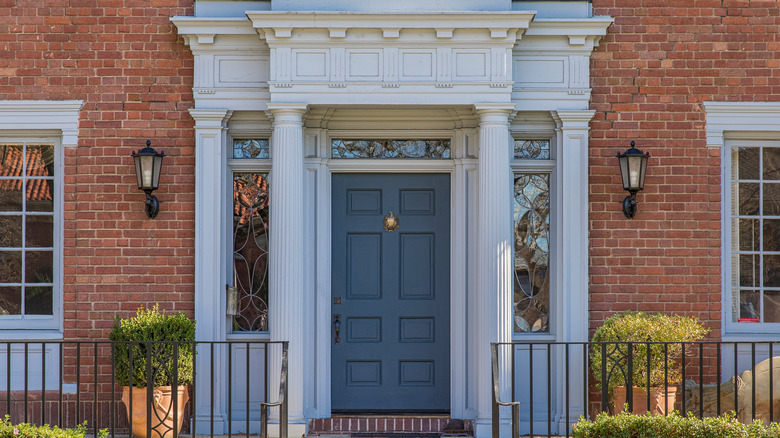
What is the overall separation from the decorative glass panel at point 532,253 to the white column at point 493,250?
20.5 inches

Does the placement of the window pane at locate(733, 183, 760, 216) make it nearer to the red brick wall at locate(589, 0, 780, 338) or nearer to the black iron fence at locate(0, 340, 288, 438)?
the red brick wall at locate(589, 0, 780, 338)

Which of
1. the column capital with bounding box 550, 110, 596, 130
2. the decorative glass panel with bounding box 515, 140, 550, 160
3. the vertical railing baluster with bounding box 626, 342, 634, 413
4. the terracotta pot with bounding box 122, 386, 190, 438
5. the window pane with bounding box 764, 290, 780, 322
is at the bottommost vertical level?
the terracotta pot with bounding box 122, 386, 190, 438

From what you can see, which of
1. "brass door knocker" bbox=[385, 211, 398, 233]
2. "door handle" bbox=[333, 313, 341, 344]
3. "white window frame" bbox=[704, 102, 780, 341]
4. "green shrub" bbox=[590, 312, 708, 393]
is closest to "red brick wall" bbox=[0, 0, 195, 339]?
"door handle" bbox=[333, 313, 341, 344]

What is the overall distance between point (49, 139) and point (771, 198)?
6.71 meters

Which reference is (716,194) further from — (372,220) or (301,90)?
(301,90)

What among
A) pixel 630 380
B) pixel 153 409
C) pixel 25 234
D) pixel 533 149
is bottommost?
pixel 153 409

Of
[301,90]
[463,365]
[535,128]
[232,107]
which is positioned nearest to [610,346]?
[463,365]

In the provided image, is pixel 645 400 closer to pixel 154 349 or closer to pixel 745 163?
pixel 745 163

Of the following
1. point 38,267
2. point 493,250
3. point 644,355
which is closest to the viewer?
point 644,355

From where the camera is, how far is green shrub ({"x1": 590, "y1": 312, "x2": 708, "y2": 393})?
6.72 m

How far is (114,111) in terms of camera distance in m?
7.57

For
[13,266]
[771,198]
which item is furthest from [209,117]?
[771,198]

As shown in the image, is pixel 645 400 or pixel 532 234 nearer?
pixel 645 400

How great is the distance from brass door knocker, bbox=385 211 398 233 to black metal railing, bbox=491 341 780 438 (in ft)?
5.05
